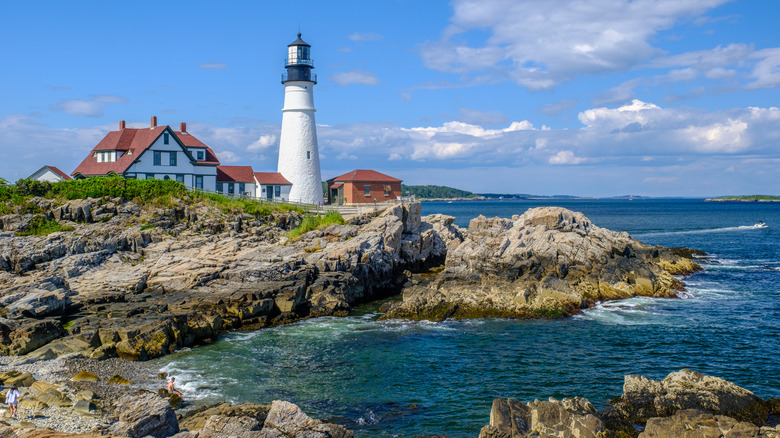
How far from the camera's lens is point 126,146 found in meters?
45.5

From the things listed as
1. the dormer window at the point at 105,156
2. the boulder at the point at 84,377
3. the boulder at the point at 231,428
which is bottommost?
the boulder at the point at 84,377

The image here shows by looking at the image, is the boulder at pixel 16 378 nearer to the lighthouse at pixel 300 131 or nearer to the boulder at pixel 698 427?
the boulder at pixel 698 427

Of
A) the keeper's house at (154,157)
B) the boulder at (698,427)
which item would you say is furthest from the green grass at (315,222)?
the boulder at (698,427)

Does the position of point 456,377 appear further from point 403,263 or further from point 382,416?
point 403,263

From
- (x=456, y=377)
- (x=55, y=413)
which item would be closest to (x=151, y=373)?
(x=55, y=413)

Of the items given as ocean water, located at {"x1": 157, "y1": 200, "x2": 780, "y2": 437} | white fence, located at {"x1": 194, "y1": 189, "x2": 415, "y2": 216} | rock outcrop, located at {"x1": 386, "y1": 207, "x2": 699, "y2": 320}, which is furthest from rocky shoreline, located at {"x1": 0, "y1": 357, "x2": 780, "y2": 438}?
white fence, located at {"x1": 194, "y1": 189, "x2": 415, "y2": 216}

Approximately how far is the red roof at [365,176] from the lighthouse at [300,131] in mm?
2977

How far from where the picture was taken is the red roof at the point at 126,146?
4366 cm

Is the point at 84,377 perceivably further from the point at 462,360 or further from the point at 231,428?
the point at 462,360

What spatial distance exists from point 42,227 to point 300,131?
19901mm

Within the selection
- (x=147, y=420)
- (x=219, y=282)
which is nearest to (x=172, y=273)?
(x=219, y=282)

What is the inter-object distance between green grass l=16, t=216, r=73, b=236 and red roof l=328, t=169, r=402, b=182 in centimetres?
2262

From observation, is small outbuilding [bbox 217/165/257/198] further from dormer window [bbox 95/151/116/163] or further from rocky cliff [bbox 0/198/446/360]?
rocky cliff [bbox 0/198/446/360]

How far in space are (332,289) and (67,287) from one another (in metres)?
13.5
